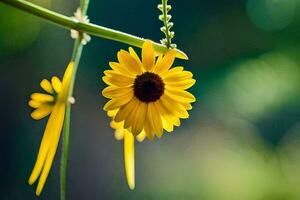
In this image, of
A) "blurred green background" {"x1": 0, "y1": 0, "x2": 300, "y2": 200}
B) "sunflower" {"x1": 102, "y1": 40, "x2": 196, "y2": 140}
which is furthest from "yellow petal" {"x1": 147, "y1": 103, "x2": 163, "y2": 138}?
"blurred green background" {"x1": 0, "y1": 0, "x2": 300, "y2": 200}

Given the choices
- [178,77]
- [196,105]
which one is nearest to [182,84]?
[178,77]

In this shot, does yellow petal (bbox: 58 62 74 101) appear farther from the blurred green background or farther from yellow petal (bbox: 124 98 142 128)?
the blurred green background

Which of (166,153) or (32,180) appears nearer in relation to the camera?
(32,180)

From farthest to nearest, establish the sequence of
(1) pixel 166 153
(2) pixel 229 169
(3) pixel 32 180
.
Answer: (1) pixel 166 153 → (2) pixel 229 169 → (3) pixel 32 180

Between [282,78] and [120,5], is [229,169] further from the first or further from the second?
[120,5]

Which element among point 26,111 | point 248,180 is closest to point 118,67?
point 248,180

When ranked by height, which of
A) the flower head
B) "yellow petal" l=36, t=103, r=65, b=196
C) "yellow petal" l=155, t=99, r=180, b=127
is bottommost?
"yellow petal" l=36, t=103, r=65, b=196

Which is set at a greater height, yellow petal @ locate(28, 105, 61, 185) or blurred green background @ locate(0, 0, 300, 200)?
blurred green background @ locate(0, 0, 300, 200)

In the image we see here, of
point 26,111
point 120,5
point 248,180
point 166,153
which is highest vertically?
point 120,5
